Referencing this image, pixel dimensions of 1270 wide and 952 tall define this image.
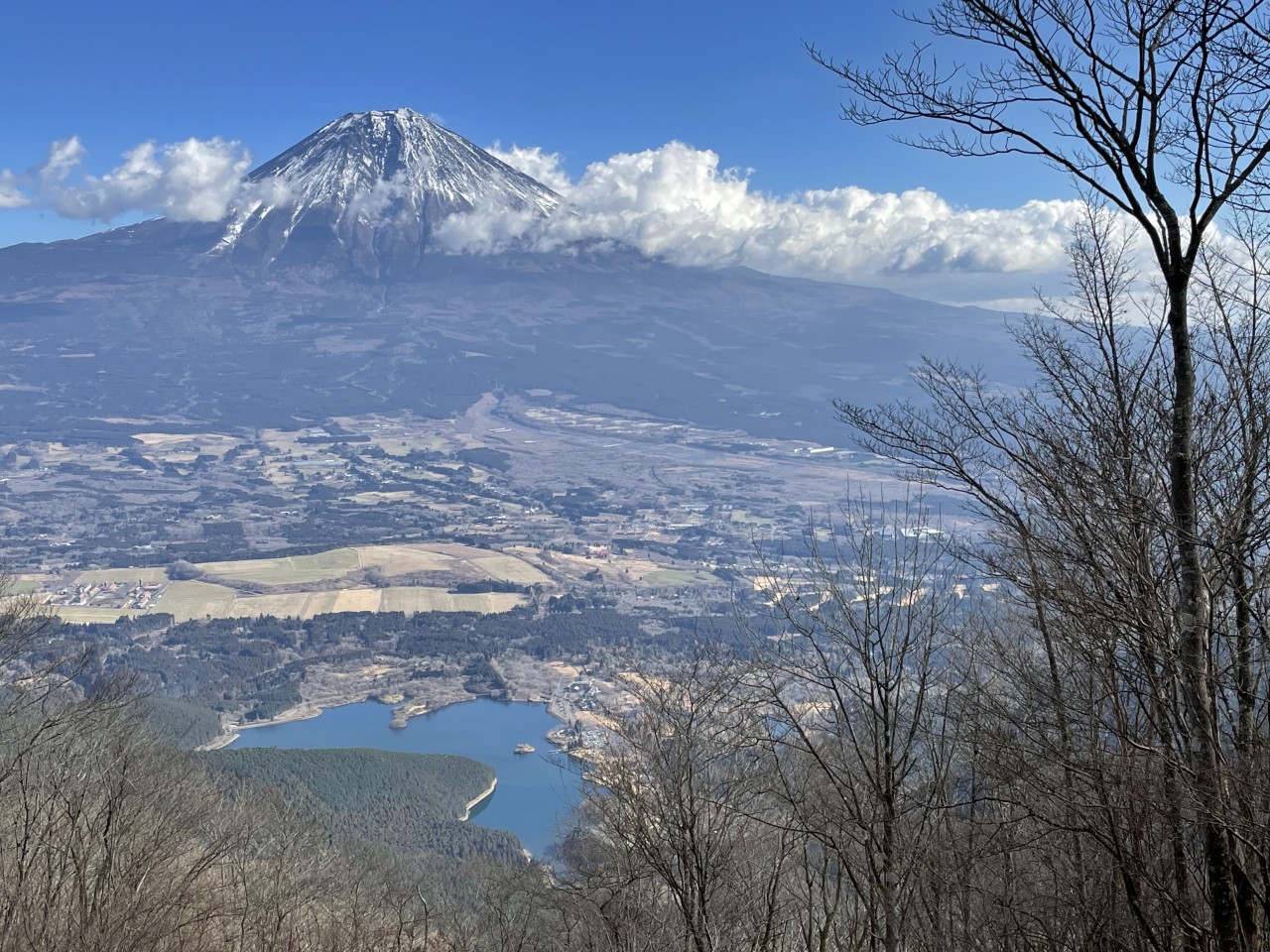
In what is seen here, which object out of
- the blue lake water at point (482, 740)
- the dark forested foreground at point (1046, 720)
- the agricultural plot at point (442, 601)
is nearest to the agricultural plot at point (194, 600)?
the agricultural plot at point (442, 601)

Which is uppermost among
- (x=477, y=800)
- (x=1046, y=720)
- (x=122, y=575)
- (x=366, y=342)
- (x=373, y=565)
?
(x=1046, y=720)

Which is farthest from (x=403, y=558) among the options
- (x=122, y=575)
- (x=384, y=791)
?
(x=384, y=791)

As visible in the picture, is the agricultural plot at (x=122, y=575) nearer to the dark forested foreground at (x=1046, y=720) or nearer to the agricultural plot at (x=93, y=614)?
the agricultural plot at (x=93, y=614)

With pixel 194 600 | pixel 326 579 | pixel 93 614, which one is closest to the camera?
pixel 93 614

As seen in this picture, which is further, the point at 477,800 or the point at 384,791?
the point at 477,800

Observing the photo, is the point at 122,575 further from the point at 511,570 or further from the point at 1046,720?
the point at 1046,720

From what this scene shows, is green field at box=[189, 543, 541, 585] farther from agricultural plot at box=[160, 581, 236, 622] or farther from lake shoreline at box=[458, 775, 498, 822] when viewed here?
lake shoreline at box=[458, 775, 498, 822]

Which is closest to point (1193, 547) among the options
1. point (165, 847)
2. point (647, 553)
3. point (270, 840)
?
point (165, 847)
